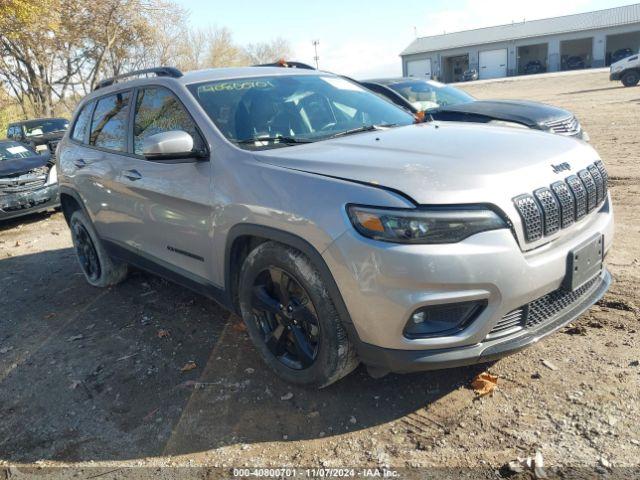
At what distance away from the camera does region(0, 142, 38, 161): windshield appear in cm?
942

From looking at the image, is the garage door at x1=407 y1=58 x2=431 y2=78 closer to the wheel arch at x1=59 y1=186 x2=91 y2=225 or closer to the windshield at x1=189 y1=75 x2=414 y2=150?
the wheel arch at x1=59 y1=186 x2=91 y2=225

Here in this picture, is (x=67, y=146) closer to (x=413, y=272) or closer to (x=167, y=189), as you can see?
(x=167, y=189)

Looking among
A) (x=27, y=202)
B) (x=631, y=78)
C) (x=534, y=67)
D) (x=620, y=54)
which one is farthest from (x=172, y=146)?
(x=534, y=67)

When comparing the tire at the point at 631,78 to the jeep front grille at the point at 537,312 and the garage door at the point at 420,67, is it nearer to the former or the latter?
the jeep front grille at the point at 537,312

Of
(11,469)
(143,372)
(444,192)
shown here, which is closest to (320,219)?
(444,192)

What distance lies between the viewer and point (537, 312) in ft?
8.45

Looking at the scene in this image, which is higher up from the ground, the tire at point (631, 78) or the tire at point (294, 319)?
the tire at point (294, 319)

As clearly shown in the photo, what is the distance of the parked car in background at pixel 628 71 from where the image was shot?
2416 centimetres

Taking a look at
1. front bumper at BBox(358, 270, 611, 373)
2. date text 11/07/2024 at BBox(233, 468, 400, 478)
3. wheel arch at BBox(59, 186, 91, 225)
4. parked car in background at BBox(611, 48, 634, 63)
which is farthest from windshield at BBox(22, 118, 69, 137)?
parked car in background at BBox(611, 48, 634, 63)

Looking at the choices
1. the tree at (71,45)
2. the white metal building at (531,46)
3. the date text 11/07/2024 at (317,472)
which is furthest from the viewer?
the white metal building at (531,46)

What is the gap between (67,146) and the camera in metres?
5.17

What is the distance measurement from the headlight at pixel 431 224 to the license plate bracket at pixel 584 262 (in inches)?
21.3

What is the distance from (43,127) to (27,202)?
22.2 feet

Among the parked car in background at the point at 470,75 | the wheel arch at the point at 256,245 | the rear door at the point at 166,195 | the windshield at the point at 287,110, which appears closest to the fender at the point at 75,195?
the rear door at the point at 166,195
